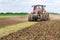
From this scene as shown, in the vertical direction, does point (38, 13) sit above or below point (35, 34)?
below

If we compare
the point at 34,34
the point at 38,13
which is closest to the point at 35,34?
the point at 34,34

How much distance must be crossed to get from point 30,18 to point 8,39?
15.1 meters

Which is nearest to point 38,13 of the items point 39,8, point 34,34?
point 39,8

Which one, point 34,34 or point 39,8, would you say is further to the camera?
point 39,8

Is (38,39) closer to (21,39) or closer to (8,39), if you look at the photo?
(21,39)

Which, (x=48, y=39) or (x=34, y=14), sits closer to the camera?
(x=48, y=39)

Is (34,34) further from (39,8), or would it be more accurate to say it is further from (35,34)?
(39,8)

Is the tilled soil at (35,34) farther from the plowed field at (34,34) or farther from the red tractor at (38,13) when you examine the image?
the red tractor at (38,13)

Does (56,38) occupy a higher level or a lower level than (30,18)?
higher

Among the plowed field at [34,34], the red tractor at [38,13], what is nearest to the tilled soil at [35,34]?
the plowed field at [34,34]

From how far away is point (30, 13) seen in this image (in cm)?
2555

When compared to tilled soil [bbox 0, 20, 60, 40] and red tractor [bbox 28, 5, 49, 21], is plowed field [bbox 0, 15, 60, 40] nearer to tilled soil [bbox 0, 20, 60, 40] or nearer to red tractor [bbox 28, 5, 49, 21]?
tilled soil [bbox 0, 20, 60, 40]

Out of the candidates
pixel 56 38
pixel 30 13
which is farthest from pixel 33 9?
pixel 56 38

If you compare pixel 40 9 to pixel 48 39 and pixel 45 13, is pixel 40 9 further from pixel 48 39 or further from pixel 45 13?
pixel 48 39
